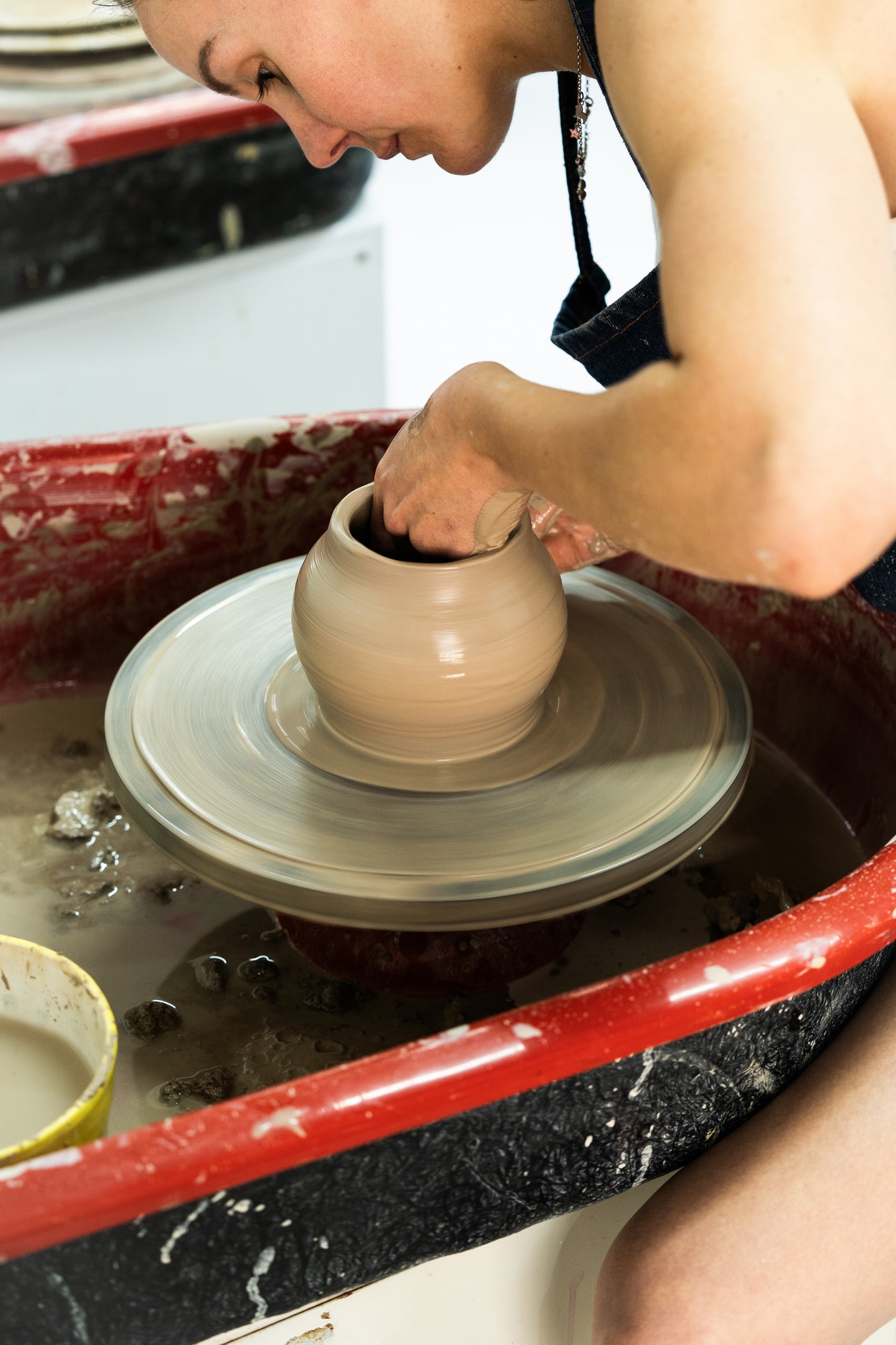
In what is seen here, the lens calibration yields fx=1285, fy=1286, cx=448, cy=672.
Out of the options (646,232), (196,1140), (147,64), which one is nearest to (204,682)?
(196,1140)

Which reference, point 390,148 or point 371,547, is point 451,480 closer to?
point 371,547

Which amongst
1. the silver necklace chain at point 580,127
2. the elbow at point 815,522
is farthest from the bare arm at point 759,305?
the silver necklace chain at point 580,127

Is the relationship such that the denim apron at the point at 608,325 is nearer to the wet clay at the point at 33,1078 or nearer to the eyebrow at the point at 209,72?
the eyebrow at the point at 209,72

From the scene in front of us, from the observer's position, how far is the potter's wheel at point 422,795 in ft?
3.87

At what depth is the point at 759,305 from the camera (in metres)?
0.83

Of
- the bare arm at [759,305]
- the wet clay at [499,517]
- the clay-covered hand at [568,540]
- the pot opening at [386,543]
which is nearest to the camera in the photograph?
the bare arm at [759,305]

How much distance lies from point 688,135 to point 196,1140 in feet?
2.45

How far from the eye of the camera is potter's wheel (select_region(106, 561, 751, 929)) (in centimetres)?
118

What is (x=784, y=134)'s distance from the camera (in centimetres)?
85

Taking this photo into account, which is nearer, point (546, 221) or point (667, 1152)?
point (667, 1152)

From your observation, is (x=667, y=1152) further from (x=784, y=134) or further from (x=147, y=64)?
(x=147, y=64)

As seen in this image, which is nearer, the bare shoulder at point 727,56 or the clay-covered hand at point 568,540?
the bare shoulder at point 727,56

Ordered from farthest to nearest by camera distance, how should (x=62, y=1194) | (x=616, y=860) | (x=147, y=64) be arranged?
(x=147, y=64)
(x=616, y=860)
(x=62, y=1194)

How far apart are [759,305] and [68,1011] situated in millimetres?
773
